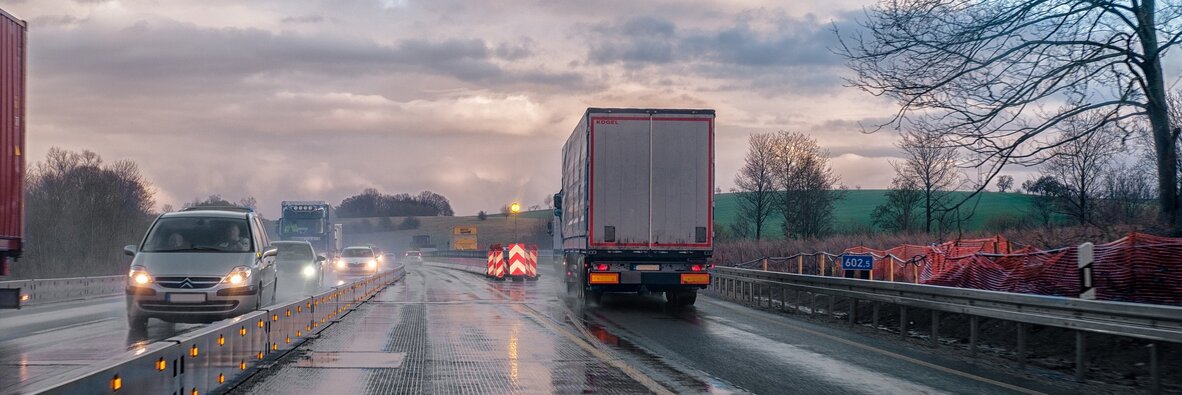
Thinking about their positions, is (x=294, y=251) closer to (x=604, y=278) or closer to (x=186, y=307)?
(x=604, y=278)

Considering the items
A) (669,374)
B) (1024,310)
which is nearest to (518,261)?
(1024,310)

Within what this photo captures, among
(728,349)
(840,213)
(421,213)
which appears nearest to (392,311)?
(728,349)

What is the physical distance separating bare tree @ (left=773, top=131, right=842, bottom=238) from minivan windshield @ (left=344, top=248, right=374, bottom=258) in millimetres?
28485

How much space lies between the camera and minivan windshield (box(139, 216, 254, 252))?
15562mm

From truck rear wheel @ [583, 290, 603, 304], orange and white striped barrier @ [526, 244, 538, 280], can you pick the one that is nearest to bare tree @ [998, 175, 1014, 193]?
truck rear wheel @ [583, 290, 603, 304]

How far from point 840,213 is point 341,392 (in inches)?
2938

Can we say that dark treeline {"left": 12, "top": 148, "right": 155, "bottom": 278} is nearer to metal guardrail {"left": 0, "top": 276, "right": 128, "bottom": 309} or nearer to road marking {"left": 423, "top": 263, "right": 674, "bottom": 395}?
metal guardrail {"left": 0, "top": 276, "right": 128, "bottom": 309}

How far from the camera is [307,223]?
48.9 metres

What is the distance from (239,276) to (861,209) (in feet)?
241

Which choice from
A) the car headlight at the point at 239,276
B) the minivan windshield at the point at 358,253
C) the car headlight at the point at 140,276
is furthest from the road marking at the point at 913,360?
the minivan windshield at the point at 358,253

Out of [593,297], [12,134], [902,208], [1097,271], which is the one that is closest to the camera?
[1097,271]

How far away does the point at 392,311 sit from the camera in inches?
813

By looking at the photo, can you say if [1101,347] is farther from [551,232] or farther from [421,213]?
[421,213]

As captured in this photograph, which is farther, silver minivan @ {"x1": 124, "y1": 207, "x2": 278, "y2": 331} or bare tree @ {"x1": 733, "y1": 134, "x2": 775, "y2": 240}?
bare tree @ {"x1": 733, "y1": 134, "x2": 775, "y2": 240}
